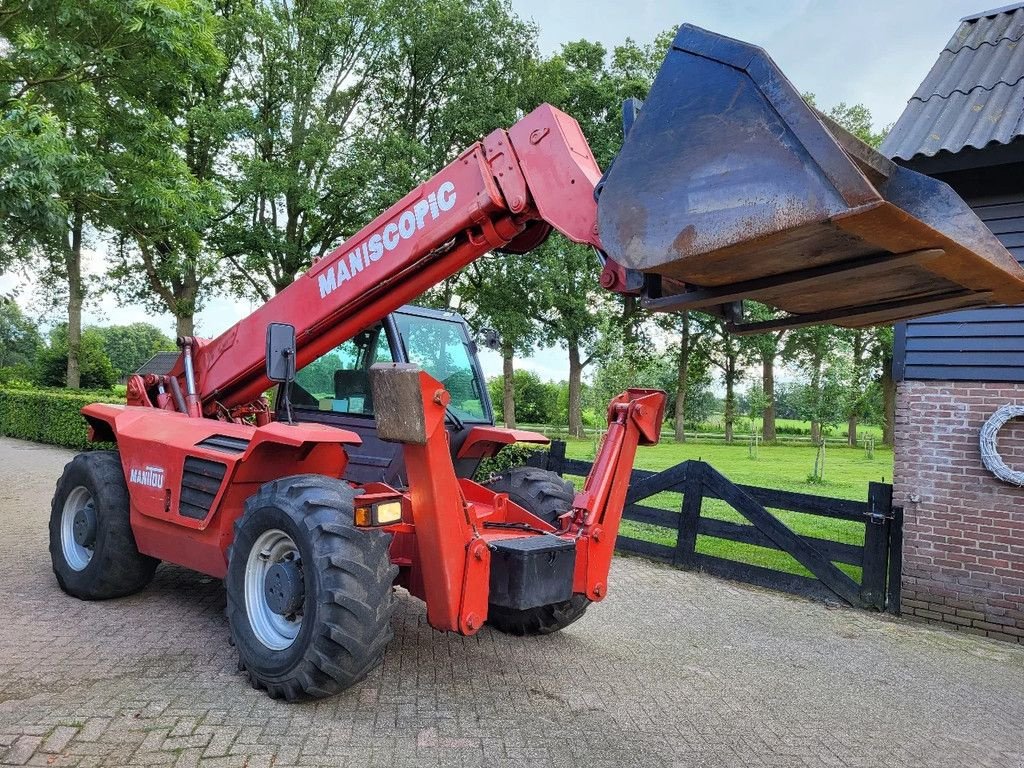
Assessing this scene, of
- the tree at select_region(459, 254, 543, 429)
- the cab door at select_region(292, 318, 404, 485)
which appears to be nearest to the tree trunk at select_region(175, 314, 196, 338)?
the tree at select_region(459, 254, 543, 429)

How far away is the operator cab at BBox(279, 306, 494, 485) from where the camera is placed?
4965 mm

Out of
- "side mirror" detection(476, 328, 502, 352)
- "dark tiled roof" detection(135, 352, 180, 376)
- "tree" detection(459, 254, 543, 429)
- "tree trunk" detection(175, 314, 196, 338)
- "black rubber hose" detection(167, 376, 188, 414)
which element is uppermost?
"tree" detection(459, 254, 543, 429)

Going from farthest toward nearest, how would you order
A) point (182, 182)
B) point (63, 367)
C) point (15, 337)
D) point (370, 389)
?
point (15, 337) → point (63, 367) → point (182, 182) → point (370, 389)

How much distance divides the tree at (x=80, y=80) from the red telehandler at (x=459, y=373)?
3719mm

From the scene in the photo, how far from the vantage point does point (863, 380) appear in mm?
26906

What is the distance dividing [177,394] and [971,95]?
7.19 meters

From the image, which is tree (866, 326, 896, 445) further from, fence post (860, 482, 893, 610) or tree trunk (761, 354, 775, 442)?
fence post (860, 482, 893, 610)

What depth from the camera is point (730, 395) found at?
3127cm

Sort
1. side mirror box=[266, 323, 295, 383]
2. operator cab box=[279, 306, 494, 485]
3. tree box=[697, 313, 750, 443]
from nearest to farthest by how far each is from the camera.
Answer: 1. side mirror box=[266, 323, 295, 383]
2. operator cab box=[279, 306, 494, 485]
3. tree box=[697, 313, 750, 443]

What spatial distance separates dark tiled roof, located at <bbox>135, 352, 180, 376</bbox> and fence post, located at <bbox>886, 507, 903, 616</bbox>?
6.32 metres

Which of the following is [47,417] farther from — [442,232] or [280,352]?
[442,232]

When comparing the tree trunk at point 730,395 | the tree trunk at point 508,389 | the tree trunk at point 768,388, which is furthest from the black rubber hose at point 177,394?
the tree trunk at point 768,388

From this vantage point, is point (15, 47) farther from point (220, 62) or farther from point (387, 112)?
point (387, 112)

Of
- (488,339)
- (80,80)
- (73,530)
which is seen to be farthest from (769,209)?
(80,80)
